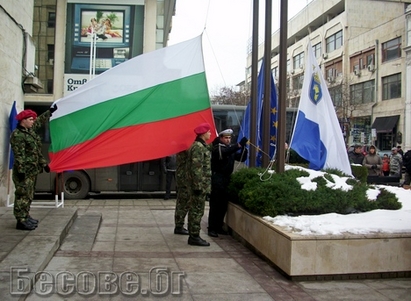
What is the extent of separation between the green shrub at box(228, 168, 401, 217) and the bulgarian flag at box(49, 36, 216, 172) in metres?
1.79

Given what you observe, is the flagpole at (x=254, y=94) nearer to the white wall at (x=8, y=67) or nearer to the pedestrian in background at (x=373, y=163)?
the white wall at (x=8, y=67)

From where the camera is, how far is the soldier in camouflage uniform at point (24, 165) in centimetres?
689

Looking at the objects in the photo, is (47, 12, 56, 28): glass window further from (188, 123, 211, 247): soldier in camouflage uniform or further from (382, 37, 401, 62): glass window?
(382, 37, 401, 62): glass window

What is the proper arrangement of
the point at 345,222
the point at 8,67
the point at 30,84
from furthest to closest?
the point at 30,84, the point at 8,67, the point at 345,222

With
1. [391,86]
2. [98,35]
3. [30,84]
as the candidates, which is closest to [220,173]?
[30,84]

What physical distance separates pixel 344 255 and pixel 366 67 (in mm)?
40169

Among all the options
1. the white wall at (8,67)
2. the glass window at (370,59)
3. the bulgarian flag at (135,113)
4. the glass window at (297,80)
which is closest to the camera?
the bulgarian flag at (135,113)

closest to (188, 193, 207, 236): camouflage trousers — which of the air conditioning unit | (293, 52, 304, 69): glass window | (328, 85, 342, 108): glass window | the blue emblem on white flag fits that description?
the blue emblem on white flag

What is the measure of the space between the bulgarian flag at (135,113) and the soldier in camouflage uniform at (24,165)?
23.3 inches

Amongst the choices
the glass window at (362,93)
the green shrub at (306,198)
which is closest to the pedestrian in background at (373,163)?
the green shrub at (306,198)

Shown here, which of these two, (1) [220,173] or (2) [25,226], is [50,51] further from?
(2) [25,226]

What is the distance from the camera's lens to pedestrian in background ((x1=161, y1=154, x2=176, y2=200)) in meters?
13.9

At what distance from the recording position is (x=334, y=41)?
50.0 m

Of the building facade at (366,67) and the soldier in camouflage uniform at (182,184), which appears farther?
the building facade at (366,67)
